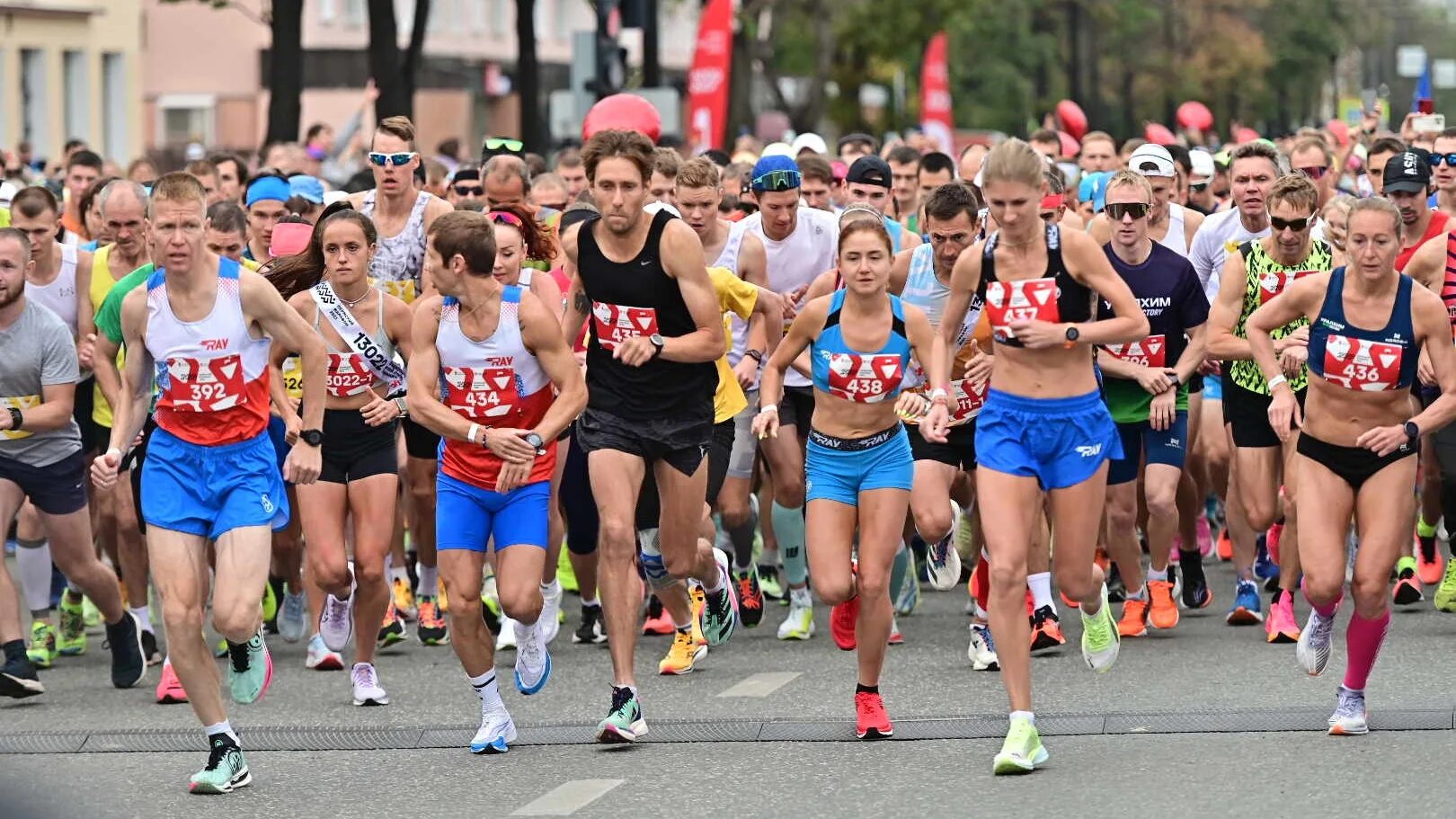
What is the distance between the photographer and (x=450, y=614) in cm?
945

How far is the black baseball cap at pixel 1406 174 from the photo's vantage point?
12.2 metres

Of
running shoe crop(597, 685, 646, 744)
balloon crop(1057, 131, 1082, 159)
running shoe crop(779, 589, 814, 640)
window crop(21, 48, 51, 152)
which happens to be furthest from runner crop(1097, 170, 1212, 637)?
window crop(21, 48, 51, 152)

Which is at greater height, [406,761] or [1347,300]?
[1347,300]

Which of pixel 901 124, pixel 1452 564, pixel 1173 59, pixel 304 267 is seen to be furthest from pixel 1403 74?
pixel 1173 59

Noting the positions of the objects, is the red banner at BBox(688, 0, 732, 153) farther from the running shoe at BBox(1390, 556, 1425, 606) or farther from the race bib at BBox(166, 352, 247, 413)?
the race bib at BBox(166, 352, 247, 413)

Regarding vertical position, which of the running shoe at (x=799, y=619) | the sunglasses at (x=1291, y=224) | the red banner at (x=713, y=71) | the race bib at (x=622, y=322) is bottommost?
the running shoe at (x=799, y=619)

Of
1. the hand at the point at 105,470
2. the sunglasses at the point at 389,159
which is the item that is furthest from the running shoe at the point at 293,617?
the hand at the point at 105,470

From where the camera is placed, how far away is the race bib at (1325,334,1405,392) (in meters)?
9.37

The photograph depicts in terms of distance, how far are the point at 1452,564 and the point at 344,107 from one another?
52.8 m

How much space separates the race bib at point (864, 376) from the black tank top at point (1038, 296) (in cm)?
75

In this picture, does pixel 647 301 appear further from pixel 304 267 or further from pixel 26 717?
pixel 26 717

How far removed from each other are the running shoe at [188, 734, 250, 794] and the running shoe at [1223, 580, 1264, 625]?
5.09 meters

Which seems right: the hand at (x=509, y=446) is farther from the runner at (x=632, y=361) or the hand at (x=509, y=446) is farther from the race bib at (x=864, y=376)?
the race bib at (x=864, y=376)

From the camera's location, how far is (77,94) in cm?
4919
